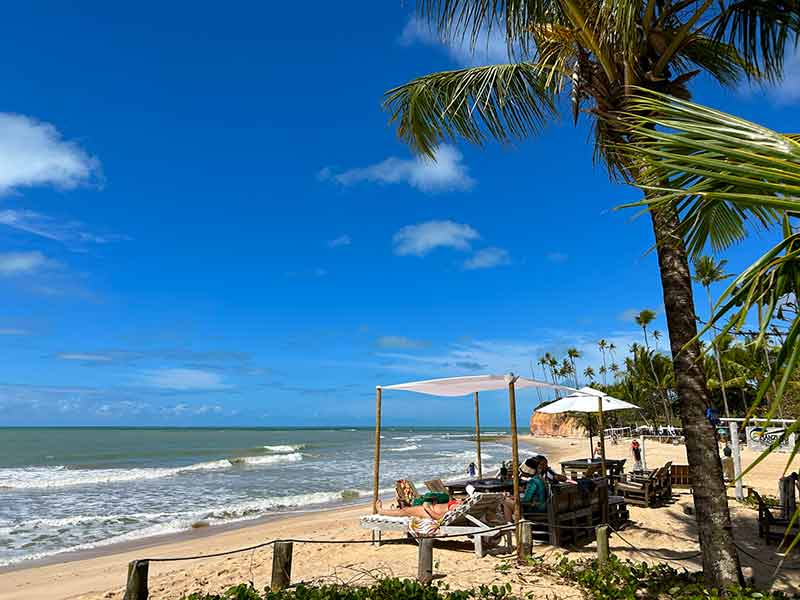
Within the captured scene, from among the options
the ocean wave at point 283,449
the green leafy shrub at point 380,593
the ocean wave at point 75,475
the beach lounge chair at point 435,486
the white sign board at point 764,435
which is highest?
the white sign board at point 764,435

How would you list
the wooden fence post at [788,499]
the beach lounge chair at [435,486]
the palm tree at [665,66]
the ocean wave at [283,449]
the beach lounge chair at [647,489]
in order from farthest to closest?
the ocean wave at [283,449] < the beach lounge chair at [647,489] < the beach lounge chair at [435,486] < the wooden fence post at [788,499] < the palm tree at [665,66]

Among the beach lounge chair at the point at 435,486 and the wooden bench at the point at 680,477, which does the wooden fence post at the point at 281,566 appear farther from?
the wooden bench at the point at 680,477

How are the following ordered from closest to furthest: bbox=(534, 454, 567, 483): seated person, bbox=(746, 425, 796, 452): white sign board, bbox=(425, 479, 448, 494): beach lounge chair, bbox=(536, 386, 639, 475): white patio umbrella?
1. bbox=(746, 425, 796, 452): white sign board
2. bbox=(534, 454, 567, 483): seated person
3. bbox=(425, 479, 448, 494): beach lounge chair
4. bbox=(536, 386, 639, 475): white patio umbrella

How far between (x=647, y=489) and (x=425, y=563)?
616 cm

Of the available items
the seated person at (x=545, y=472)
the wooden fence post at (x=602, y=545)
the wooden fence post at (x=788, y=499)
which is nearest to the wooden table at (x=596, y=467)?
the seated person at (x=545, y=472)

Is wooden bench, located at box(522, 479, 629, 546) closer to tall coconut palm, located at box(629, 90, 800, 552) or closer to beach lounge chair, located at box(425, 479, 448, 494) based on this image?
beach lounge chair, located at box(425, 479, 448, 494)

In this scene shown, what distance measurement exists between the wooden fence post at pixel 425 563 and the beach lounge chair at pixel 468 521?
1.24m

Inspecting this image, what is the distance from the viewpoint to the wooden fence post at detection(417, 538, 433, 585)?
5.54 meters

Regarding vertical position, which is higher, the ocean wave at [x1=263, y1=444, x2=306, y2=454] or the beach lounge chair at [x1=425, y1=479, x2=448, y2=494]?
the beach lounge chair at [x1=425, y1=479, x2=448, y2=494]

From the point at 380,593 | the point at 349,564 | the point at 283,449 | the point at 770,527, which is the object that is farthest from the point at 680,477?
the point at 283,449

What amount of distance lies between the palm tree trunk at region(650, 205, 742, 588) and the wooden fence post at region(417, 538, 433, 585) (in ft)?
7.99

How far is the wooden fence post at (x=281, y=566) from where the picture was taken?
5.38m

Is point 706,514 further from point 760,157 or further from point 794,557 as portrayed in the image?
point 760,157

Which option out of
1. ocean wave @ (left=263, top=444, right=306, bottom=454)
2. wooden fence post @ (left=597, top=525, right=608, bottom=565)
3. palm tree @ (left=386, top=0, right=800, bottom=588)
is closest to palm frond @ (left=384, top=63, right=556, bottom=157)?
palm tree @ (left=386, top=0, right=800, bottom=588)
